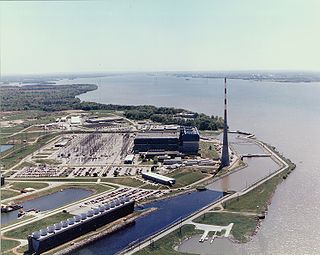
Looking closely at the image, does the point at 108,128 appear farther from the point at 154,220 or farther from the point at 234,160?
the point at 154,220

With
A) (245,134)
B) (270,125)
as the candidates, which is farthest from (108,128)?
(270,125)

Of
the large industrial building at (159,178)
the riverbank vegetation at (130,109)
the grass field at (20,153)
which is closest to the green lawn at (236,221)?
the large industrial building at (159,178)

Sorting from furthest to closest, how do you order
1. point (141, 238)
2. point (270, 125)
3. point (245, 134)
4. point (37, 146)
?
point (270, 125) < point (245, 134) < point (37, 146) < point (141, 238)

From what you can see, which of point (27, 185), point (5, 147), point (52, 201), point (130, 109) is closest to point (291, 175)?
point (52, 201)

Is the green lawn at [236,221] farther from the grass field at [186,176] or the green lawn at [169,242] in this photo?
the grass field at [186,176]

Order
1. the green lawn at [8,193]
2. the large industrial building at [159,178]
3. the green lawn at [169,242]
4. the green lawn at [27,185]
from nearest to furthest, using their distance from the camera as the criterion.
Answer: the green lawn at [169,242] < the green lawn at [8,193] < the green lawn at [27,185] < the large industrial building at [159,178]

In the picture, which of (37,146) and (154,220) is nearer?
(154,220)

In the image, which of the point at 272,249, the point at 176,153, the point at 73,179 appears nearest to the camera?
the point at 272,249
